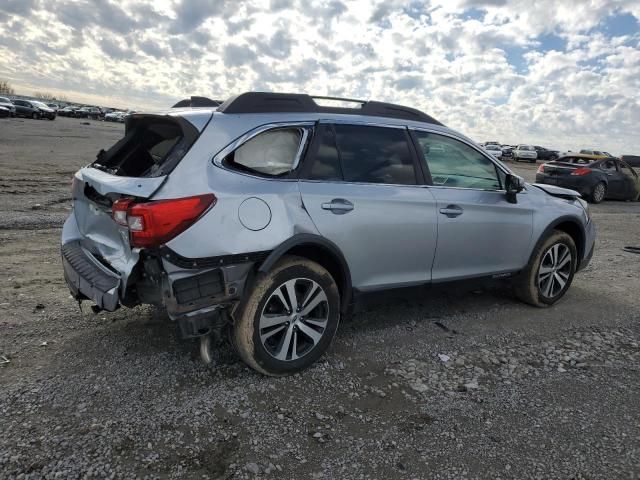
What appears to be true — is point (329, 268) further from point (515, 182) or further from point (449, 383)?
point (515, 182)

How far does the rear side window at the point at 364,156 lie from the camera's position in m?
3.75

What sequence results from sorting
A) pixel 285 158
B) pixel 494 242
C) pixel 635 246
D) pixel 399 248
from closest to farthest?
pixel 285 158
pixel 399 248
pixel 494 242
pixel 635 246

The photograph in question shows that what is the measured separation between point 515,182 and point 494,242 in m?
0.59

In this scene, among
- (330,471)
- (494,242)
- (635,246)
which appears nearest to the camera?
(330,471)

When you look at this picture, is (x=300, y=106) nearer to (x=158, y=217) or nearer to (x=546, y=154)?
(x=158, y=217)

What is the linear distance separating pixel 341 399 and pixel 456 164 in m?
2.32

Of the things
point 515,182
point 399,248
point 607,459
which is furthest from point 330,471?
point 515,182

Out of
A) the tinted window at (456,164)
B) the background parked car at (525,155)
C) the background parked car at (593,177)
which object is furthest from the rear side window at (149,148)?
the background parked car at (525,155)

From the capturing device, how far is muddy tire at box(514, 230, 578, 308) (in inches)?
202

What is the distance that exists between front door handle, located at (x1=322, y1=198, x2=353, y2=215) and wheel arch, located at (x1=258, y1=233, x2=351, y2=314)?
8.7 inches

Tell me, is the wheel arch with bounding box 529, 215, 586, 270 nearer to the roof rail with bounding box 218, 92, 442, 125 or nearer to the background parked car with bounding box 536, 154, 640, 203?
the roof rail with bounding box 218, 92, 442, 125

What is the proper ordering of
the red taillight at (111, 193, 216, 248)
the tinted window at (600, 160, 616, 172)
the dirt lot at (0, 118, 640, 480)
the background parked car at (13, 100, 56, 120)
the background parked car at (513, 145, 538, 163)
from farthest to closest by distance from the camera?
the background parked car at (13, 100, 56, 120)
the background parked car at (513, 145, 538, 163)
the tinted window at (600, 160, 616, 172)
the red taillight at (111, 193, 216, 248)
the dirt lot at (0, 118, 640, 480)

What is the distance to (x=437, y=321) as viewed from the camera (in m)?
4.76

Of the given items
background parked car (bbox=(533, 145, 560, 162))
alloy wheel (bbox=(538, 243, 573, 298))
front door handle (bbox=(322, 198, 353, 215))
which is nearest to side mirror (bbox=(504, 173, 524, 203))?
alloy wheel (bbox=(538, 243, 573, 298))
